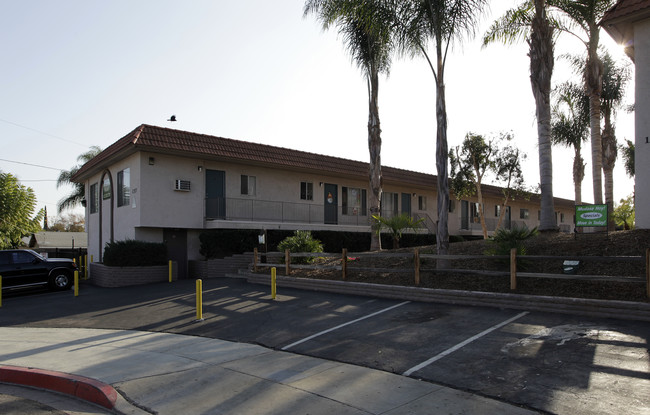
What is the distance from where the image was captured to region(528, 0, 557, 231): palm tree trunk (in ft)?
47.8

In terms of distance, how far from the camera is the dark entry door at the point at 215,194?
21.4 meters

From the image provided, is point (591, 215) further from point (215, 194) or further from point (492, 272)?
point (215, 194)

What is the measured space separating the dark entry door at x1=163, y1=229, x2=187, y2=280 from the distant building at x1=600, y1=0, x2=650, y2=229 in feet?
57.2

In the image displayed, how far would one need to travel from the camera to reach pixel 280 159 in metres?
22.8

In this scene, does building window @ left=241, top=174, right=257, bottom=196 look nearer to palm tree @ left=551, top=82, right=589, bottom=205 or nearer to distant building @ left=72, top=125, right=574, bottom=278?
distant building @ left=72, top=125, right=574, bottom=278

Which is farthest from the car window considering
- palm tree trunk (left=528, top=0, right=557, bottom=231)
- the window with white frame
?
palm tree trunk (left=528, top=0, right=557, bottom=231)

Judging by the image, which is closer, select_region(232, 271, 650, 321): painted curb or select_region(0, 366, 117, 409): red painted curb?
select_region(0, 366, 117, 409): red painted curb

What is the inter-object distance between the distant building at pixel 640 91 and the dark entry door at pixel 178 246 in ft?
57.2

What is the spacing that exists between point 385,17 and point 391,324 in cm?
888

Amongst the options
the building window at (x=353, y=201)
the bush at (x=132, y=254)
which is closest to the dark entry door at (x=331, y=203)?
the building window at (x=353, y=201)

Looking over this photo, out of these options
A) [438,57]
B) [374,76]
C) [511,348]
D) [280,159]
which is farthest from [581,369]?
[280,159]

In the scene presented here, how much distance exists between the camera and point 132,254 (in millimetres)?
18344

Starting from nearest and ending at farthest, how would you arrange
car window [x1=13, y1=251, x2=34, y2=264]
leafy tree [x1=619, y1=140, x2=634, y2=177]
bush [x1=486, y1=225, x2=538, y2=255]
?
1. bush [x1=486, y1=225, x2=538, y2=255]
2. car window [x1=13, y1=251, x2=34, y2=264]
3. leafy tree [x1=619, y1=140, x2=634, y2=177]

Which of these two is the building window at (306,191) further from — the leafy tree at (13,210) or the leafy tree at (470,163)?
the leafy tree at (13,210)
